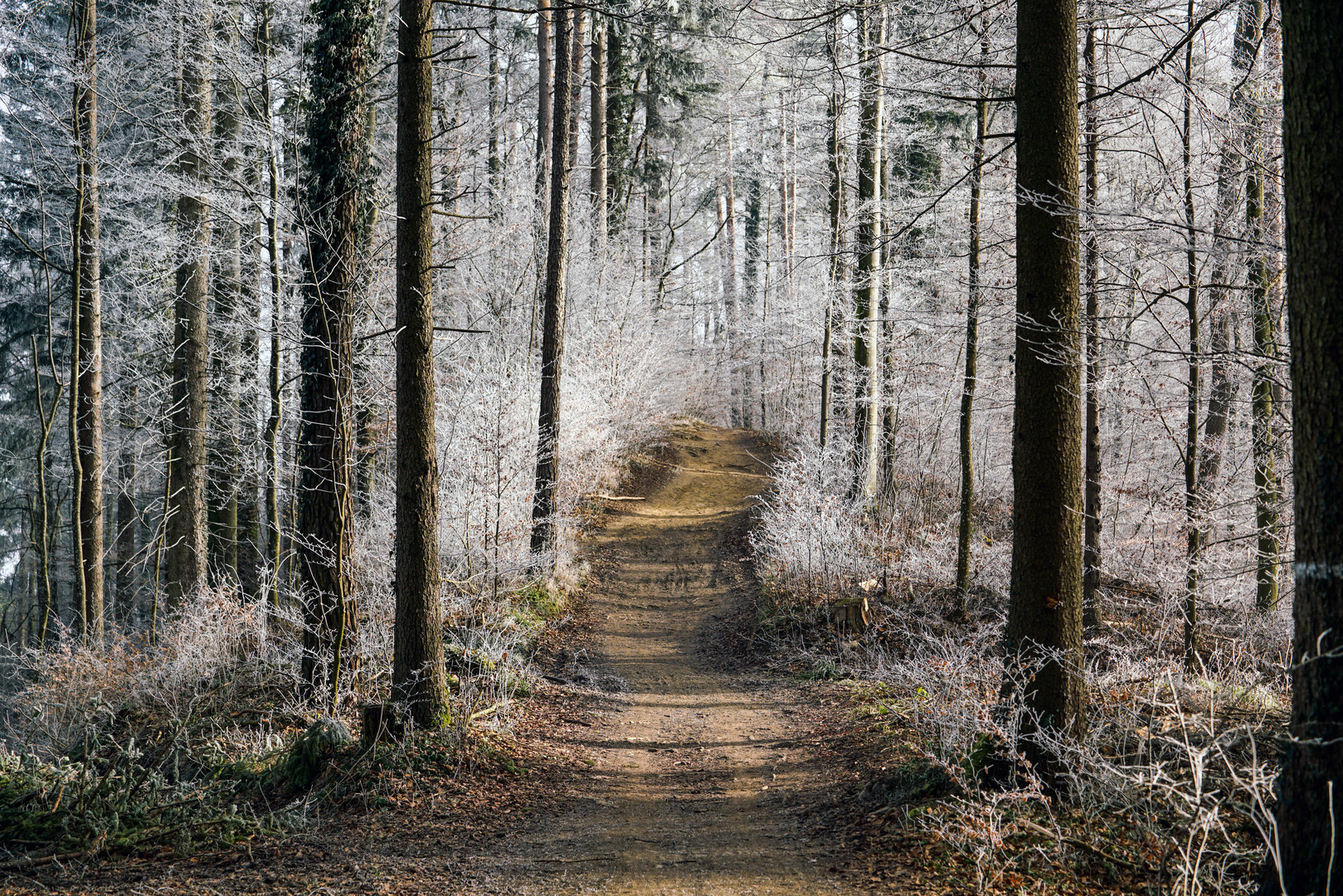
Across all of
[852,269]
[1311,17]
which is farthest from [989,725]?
[852,269]

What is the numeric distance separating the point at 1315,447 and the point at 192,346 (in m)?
13.1

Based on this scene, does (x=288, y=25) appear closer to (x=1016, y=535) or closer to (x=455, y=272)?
(x=455, y=272)

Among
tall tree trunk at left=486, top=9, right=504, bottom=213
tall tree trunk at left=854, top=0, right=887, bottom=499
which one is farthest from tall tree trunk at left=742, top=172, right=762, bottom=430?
tall tree trunk at left=854, top=0, right=887, bottom=499

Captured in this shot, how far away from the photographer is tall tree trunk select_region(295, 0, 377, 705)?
22.0 ft

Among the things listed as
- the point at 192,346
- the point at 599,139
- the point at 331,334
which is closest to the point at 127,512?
the point at 192,346

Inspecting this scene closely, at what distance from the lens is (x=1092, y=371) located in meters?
8.40

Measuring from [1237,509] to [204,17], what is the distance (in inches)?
558

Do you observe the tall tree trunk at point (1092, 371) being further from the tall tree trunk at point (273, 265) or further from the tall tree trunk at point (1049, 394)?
the tall tree trunk at point (273, 265)

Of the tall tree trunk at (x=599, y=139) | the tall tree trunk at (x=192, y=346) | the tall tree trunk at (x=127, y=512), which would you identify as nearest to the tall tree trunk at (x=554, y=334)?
the tall tree trunk at (x=192, y=346)

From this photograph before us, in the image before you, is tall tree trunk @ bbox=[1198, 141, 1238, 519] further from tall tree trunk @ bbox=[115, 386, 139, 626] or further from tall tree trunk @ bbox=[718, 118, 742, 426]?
tall tree trunk @ bbox=[718, 118, 742, 426]

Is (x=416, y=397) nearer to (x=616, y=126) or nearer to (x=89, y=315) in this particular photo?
(x=89, y=315)

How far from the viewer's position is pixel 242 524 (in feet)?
46.5

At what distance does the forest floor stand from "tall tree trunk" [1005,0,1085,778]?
4.32ft

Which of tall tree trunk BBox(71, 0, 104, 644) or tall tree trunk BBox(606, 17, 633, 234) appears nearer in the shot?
tall tree trunk BBox(71, 0, 104, 644)
